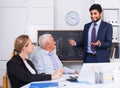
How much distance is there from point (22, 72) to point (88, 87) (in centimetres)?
76

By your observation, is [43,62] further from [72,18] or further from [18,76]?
[72,18]

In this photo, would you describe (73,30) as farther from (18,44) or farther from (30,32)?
(18,44)

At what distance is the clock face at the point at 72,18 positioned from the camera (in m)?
5.68

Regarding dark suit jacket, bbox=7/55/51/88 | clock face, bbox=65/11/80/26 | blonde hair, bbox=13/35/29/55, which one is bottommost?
dark suit jacket, bbox=7/55/51/88

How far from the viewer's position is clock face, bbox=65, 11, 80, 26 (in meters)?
5.68

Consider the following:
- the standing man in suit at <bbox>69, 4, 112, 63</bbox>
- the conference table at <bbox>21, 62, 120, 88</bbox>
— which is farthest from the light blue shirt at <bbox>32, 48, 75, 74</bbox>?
the conference table at <bbox>21, 62, 120, 88</bbox>

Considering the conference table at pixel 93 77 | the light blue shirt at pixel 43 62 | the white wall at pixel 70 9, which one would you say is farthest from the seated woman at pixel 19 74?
the white wall at pixel 70 9

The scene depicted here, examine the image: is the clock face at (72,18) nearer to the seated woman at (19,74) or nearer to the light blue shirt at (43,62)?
the light blue shirt at (43,62)

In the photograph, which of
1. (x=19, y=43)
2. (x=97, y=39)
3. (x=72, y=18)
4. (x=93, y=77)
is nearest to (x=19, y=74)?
(x=19, y=43)

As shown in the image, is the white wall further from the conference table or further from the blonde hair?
the conference table

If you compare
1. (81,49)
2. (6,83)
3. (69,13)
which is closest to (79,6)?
(69,13)

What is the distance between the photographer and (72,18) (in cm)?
568

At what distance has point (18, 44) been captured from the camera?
121 inches

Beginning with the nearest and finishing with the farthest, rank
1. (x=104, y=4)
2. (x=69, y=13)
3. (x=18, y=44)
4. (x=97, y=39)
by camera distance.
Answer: (x=18, y=44)
(x=97, y=39)
(x=104, y=4)
(x=69, y=13)
